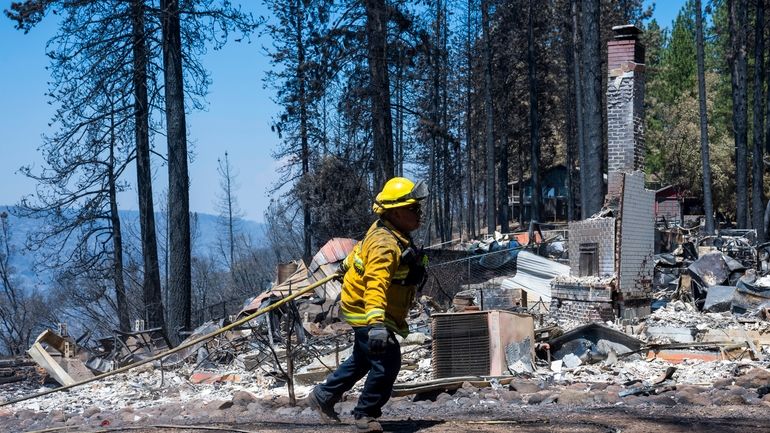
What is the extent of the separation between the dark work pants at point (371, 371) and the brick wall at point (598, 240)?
8036 mm

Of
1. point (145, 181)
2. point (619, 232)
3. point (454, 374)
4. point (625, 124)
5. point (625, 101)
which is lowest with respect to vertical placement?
point (454, 374)

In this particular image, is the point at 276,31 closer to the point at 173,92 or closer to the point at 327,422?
the point at 173,92

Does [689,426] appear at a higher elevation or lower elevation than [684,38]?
lower

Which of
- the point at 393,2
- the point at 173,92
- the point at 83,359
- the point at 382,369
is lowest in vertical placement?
the point at 83,359

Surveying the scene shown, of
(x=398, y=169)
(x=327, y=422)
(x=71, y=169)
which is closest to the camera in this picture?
(x=327, y=422)

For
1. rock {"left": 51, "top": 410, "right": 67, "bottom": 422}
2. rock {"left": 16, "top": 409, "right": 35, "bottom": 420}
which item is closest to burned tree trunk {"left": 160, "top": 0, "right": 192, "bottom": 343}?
rock {"left": 16, "top": 409, "right": 35, "bottom": 420}

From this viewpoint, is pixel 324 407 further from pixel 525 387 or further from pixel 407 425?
pixel 525 387

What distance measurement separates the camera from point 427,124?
2128cm

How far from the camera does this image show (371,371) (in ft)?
19.8

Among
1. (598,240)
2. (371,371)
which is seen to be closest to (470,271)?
(598,240)

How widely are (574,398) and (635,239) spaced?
6.54m

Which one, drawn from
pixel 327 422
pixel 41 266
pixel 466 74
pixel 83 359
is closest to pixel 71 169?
pixel 41 266

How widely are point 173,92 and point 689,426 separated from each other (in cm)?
1238

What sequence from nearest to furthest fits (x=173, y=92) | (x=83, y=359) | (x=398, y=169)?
1. (x=83, y=359)
2. (x=173, y=92)
3. (x=398, y=169)
